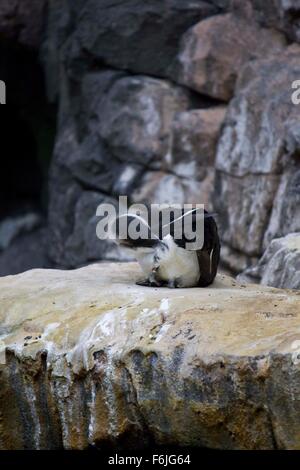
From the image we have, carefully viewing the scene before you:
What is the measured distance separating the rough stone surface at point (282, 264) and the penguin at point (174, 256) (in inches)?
16.3

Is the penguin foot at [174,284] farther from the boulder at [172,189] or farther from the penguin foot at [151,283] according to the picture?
the boulder at [172,189]

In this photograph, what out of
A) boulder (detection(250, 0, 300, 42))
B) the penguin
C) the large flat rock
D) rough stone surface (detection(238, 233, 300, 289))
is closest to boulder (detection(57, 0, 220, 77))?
boulder (detection(250, 0, 300, 42))

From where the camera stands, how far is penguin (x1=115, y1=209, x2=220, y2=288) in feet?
13.7

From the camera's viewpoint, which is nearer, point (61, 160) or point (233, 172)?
point (233, 172)

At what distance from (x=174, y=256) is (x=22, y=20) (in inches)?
206

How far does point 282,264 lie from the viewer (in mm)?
4648

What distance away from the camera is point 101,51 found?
26.3 feet

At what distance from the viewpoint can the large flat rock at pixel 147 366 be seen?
3176 mm

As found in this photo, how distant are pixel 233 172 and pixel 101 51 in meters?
1.82

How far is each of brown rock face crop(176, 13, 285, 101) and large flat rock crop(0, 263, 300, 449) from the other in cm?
353

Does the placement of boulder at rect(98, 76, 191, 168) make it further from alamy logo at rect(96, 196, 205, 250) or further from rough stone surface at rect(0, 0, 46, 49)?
alamy logo at rect(96, 196, 205, 250)

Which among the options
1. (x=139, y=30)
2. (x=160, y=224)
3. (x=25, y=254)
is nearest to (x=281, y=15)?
(x=139, y=30)

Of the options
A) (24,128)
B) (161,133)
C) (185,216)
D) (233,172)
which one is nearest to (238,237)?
(233,172)
